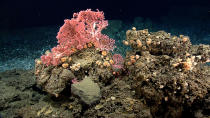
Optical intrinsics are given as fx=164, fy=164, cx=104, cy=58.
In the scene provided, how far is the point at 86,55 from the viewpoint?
3.98m

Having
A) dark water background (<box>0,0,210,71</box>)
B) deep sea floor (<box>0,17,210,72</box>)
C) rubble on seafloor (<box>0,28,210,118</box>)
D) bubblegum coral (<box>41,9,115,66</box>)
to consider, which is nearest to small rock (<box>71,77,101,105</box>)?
rubble on seafloor (<box>0,28,210,118</box>)

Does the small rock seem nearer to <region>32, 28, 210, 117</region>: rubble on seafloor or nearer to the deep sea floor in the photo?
<region>32, 28, 210, 117</region>: rubble on seafloor

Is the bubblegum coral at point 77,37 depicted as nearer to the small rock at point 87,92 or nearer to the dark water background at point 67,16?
the small rock at point 87,92

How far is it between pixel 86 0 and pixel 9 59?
12640mm

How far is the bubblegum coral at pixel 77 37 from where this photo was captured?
385 cm

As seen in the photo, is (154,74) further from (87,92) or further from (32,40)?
(32,40)

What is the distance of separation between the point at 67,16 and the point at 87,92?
668 inches

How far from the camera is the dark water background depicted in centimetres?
1030

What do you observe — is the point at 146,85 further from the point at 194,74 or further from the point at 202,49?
the point at 202,49

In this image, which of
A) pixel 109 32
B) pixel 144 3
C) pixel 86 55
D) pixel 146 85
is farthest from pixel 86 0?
pixel 146 85

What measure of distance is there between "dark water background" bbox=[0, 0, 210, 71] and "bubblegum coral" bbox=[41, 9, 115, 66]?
4618mm

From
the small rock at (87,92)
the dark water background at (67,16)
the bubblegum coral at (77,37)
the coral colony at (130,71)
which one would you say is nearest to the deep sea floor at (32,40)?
the dark water background at (67,16)

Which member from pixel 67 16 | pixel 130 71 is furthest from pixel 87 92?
pixel 67 16

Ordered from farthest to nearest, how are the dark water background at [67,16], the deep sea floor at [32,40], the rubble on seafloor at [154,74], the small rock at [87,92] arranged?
the dark water background at [67,16] < the deep sea floor at [32,40] < the small rock at [87,92] < the rubble on seafloor at [154,74]
